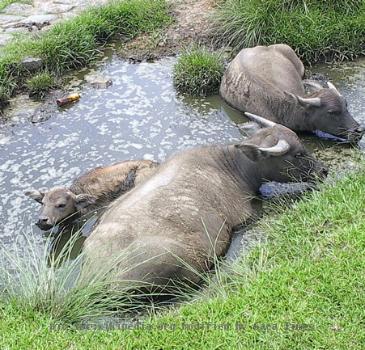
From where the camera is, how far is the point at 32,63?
10.5 metres

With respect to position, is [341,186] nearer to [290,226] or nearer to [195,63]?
[290,226]

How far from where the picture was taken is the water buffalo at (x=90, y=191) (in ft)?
24.4

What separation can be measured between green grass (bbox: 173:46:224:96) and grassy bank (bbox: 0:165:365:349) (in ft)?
15.4

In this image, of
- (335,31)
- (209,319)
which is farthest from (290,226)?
(335,31)

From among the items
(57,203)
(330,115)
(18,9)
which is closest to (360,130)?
(330,115)

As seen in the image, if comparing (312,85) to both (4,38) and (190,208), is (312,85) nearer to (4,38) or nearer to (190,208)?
(190,208)

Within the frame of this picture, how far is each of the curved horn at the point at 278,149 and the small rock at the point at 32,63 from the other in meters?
4.46

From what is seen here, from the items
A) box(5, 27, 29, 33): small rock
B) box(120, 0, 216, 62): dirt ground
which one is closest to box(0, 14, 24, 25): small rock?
box(5, 27, 29, 33): small rock

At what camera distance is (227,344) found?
477 cm

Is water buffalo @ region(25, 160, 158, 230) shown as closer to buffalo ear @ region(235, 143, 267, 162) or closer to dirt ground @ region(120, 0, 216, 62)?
buffalo ear @ region(235, 143, 267, 162)

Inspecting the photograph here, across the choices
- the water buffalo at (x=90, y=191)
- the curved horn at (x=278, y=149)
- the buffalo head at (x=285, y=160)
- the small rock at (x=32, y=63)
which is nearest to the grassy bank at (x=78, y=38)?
the small rock at (x=32, y=63)

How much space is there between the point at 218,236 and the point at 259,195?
1.29 metres

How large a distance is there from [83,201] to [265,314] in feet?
10.4

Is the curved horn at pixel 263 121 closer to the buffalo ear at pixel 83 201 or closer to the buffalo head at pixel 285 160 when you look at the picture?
the buffalo head at pixel 285 160
